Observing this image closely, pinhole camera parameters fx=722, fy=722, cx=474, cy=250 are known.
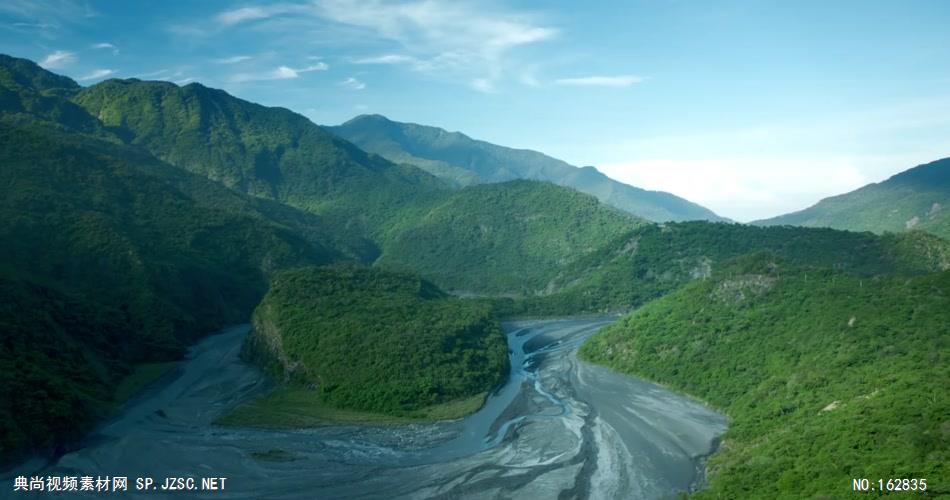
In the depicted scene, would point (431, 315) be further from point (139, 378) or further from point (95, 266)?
point (95, 266)

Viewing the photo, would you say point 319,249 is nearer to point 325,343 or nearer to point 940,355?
point 325,343

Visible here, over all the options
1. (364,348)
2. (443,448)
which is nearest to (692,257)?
(364,348)

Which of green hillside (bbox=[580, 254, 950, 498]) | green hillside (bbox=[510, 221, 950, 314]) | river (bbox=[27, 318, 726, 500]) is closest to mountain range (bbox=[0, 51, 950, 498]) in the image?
green hillside (bbox=[580, 254, 950, 498])

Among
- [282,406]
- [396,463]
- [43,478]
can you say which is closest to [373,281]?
[282,406]

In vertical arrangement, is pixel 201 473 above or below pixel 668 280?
below

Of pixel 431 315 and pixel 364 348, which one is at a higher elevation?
pixel 431 315
